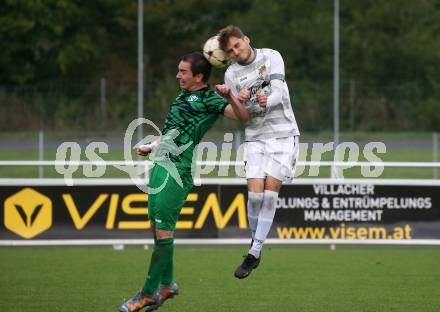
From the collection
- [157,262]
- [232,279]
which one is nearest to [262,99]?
[157,262]

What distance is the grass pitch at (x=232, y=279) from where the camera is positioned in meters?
9.38

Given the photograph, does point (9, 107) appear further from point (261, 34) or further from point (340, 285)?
point (340, 285)

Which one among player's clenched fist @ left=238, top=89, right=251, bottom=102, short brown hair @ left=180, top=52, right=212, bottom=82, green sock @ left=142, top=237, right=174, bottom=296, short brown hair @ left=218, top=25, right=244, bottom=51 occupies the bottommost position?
green sock @ left=142, top=237, right=174, bottom=296

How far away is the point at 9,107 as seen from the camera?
94.7 feet

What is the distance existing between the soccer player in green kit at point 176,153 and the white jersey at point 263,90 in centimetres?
46

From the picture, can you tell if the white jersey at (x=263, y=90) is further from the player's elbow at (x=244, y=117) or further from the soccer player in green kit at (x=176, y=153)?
the soccer player in green kit at (x=176, y=153)

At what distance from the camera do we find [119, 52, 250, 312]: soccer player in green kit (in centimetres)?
789

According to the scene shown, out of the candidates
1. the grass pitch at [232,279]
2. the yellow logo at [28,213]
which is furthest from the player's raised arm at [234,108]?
the yellow logo at [28,213]

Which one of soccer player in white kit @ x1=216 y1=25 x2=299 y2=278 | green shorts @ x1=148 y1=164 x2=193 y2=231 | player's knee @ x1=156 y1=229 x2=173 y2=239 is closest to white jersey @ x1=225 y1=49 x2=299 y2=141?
soccer player in white kit @ x1=216 y1=25 x2=299 y2=278

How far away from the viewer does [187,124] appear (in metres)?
7.99

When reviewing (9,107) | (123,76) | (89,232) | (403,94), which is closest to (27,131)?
(9,107)

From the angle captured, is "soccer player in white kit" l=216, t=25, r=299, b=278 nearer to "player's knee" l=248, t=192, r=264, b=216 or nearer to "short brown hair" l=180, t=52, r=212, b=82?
"player's knee" l=248, t=192, r=264, b=216

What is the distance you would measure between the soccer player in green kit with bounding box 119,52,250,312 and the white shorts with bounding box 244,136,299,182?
2.56 ft

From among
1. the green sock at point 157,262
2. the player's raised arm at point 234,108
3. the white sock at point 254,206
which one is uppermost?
the player's raised arm at point 234,108
